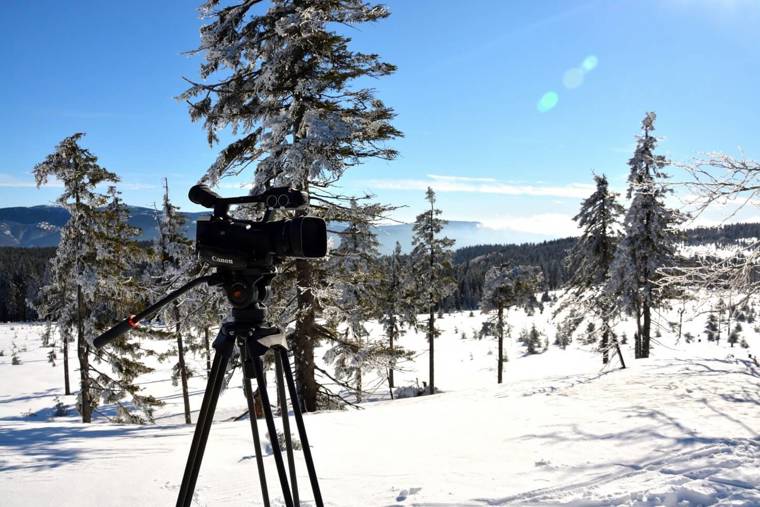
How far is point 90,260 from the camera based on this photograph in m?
14.2

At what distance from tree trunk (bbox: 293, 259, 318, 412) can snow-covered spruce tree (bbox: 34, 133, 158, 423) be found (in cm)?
753

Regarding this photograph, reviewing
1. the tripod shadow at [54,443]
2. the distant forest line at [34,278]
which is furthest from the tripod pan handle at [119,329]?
the distant forest line at [34,278]

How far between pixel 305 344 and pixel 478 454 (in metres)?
5.55

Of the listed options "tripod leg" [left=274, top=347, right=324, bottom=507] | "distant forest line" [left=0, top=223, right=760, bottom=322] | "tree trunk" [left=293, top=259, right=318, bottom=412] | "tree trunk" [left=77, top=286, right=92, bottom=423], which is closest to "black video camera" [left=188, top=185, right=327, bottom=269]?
"tripod leg" [left=274, top=347, right=324, bottom=507]

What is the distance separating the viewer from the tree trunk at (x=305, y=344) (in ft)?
31.4

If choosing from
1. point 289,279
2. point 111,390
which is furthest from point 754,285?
point 111,390

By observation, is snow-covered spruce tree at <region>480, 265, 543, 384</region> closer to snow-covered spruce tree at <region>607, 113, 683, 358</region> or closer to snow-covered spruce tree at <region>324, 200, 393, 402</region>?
snow-covered spruce tree at <region>607, 113, 683, 358</region>

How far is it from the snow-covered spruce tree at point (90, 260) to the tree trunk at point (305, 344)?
753 centimetres

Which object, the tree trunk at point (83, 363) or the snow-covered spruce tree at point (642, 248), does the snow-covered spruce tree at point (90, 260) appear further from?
the snow-covered spruce tree at point (642, 248)

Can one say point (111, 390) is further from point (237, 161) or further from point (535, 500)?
point (535, 500)

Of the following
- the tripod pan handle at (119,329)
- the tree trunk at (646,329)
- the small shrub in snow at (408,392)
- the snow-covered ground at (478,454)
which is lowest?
the small shrub in snow at (408,392)

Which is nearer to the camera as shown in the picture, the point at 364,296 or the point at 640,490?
the point at 640,490

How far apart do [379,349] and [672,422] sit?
5908mm

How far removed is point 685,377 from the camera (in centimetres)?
946
